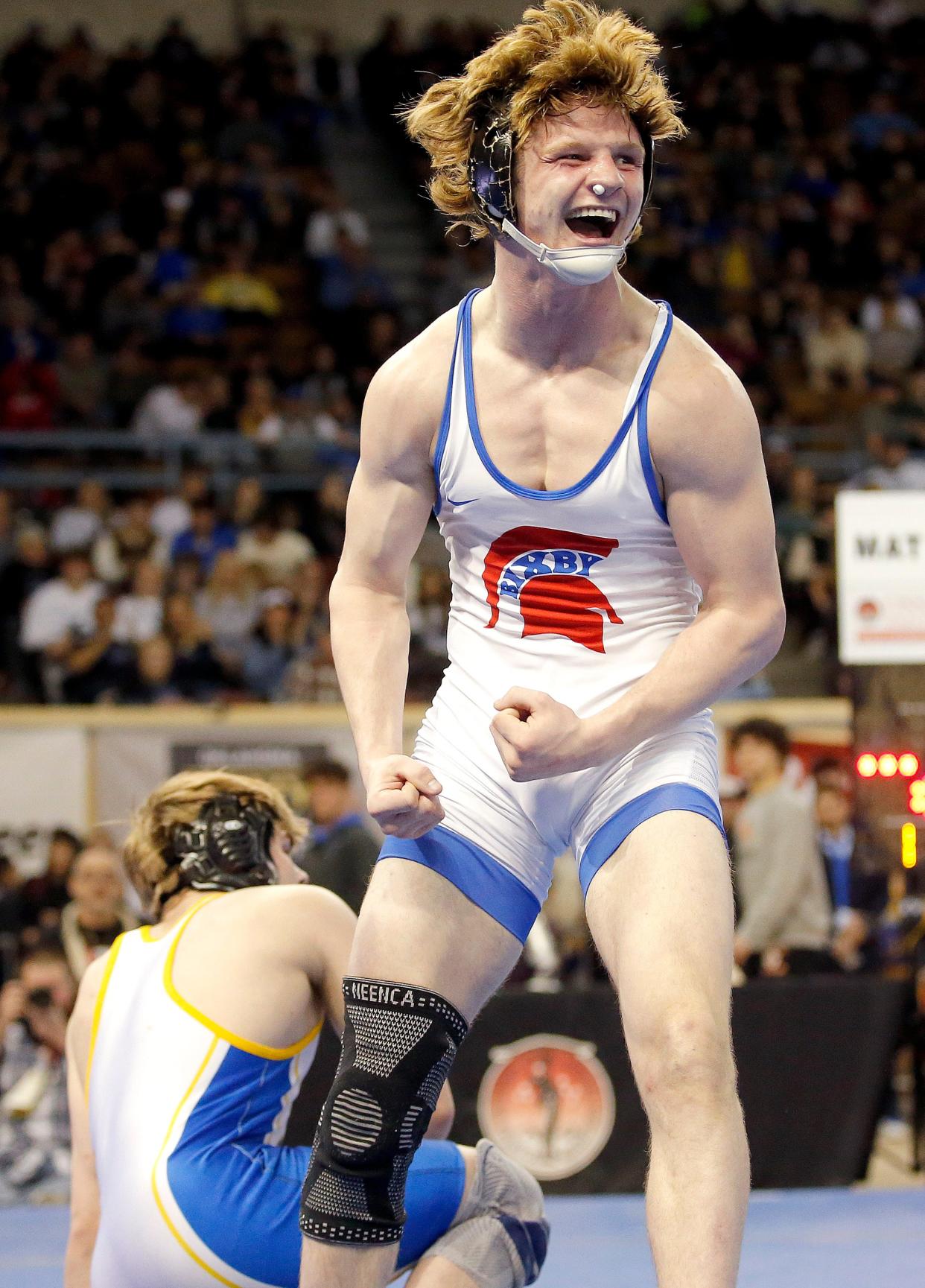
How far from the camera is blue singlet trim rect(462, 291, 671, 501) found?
2.65 meters

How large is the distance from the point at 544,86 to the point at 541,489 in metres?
0.65

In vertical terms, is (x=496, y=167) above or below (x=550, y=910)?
above

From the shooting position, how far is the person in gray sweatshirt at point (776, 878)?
719cm

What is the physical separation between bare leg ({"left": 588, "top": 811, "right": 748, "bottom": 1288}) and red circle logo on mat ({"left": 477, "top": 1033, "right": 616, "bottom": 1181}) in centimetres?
374

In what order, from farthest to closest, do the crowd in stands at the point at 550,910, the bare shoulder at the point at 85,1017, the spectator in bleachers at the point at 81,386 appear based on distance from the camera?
1. the spectator in bleachers at the point at 81,386
2. the crowd in stands at the point at 550,910
3. the bare shoulder at the point at 85,1017

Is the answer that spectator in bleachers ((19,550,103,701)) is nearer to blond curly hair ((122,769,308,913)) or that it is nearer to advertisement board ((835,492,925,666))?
advertisement board ((835,492,925,666))

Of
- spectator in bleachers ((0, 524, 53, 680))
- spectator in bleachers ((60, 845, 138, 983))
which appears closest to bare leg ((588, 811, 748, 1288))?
spectator in bleachers ((60, 845, 138, 983))

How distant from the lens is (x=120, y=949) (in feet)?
10.9

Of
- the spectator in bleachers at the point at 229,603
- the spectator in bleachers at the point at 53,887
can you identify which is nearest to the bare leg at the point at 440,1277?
the spectator in bleachers at the point at 53,887

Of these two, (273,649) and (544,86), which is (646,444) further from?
(273,649)

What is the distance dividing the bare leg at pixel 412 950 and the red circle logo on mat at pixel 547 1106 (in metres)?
3.54

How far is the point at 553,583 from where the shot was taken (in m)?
2.79

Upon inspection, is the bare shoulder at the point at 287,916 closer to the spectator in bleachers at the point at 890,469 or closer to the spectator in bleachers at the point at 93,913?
the spectator in bleachers at the point at 93,913

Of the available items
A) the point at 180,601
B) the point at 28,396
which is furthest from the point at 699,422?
the point at 28,396
